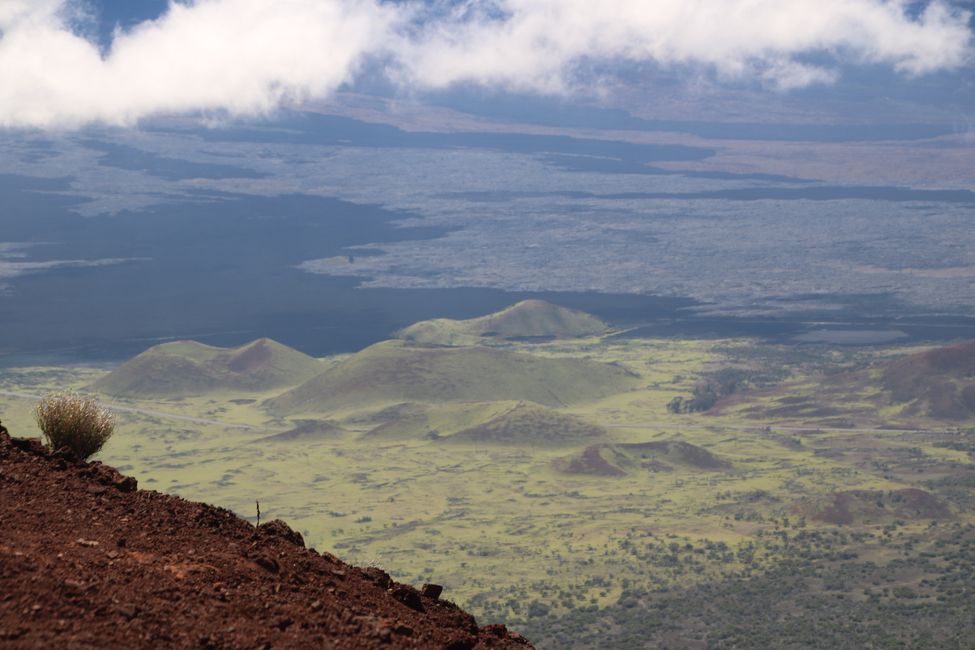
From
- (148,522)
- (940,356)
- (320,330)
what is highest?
(148,522)

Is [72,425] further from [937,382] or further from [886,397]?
[886,397]

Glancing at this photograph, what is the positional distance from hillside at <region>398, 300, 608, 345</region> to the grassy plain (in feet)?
89.0

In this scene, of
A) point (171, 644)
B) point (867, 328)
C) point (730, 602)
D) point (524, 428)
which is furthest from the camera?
point (867, 328)

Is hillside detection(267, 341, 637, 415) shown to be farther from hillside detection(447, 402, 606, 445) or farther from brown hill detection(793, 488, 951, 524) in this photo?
brown hill detection(793, 488, 951, 524)

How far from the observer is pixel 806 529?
2729 inches

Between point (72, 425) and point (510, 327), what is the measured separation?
146550 mm

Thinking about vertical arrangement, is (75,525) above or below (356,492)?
above

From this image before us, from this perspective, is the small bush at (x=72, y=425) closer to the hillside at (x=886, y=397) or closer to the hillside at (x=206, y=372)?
the hillside at (x=886, y=397)

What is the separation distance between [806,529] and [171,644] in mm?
63128

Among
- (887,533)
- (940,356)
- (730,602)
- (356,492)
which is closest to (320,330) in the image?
(940,356)

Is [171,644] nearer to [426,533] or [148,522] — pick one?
[148,522]

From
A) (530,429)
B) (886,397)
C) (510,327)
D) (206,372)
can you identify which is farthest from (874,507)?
(510,327)

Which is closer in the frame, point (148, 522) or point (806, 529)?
point (148, 522)

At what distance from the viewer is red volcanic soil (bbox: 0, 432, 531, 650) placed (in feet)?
28.1
